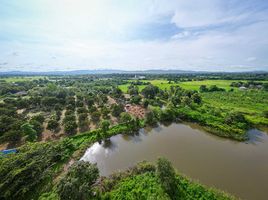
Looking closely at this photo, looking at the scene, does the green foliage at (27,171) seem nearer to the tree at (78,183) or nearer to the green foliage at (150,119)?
the tree at (78,183)

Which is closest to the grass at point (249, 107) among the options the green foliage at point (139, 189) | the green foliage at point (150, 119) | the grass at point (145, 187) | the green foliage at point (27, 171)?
the green foliage at point (150, 119)

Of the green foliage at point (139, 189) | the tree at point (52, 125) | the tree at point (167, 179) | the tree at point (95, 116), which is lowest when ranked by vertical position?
the tree at point (95, 116)

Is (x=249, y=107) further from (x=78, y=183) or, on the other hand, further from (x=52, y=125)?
(x=52, y=125)

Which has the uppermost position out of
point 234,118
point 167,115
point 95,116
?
point 234,118

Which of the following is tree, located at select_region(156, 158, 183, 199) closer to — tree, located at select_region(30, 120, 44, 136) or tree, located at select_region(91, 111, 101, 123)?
tree, located at select_region(91, 111, 101, 123)

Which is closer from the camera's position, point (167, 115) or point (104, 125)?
point (104, 125)

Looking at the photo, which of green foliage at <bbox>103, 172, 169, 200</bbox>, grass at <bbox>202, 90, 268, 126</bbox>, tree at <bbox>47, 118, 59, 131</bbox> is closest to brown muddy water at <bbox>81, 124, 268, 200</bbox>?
green foliage at <bbox>103, 172, 169, 200</bbox>

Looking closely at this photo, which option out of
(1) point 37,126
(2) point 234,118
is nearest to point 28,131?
(1) point 37,126
